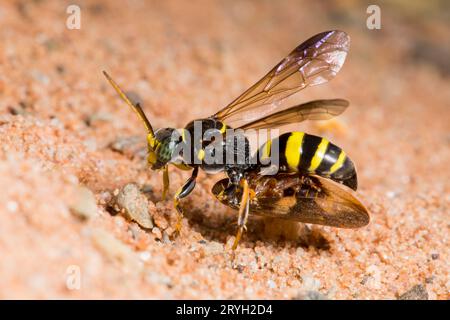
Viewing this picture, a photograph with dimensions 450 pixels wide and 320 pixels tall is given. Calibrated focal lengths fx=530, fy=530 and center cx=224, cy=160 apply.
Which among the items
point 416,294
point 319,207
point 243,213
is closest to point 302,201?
point 319,207

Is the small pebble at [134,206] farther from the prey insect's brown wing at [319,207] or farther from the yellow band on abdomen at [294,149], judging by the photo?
the yellow band on abdomen at [294,149]

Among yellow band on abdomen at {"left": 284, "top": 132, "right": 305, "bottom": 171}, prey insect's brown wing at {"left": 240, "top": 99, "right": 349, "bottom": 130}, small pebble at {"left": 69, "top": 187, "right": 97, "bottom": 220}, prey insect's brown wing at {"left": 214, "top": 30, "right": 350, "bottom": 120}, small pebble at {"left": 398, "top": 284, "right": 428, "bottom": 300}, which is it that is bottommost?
small pebble at {"left": 398, "top": 284, "right": 428, "bottom": 300}

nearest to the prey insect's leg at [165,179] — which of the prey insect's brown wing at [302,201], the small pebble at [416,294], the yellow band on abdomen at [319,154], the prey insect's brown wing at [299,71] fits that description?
the prey insect's brown wing at [302,201]

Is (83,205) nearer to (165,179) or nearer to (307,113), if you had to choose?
(165,179)

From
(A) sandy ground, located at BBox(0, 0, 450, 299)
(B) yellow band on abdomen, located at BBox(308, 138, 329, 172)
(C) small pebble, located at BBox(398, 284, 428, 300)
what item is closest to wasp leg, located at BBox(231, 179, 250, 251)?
(A) sandy ground, located at BBox(0, 0, 450, 299)

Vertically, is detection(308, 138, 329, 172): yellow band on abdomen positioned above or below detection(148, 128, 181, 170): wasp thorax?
below

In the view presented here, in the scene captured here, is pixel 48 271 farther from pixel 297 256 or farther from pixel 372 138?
pixel 372 138

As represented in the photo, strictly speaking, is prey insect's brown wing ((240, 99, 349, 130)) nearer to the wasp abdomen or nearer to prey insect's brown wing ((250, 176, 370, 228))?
the wasp abdomen
